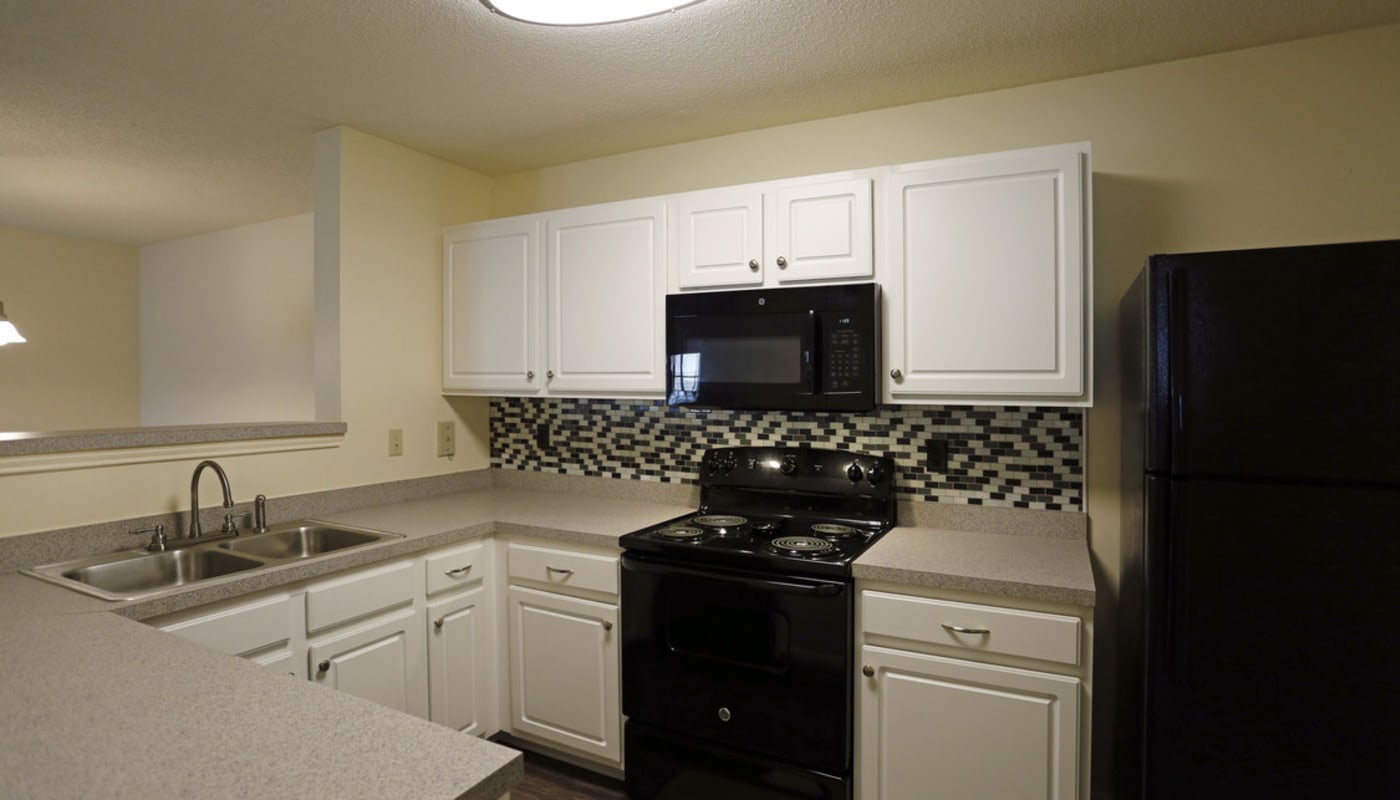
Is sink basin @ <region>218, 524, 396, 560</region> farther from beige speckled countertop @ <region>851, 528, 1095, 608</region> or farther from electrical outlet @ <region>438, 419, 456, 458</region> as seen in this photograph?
beige speckled countertop @ <region>851, 528, 1095, 608</region>

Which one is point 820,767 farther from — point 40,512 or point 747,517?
point 40,512

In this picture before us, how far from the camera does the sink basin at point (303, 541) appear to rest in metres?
2.31

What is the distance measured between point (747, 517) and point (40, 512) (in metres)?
1.99

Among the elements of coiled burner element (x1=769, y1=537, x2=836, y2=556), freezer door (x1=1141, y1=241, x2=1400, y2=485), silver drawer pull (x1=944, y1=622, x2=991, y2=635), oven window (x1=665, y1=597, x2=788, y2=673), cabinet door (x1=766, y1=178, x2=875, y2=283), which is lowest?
oven window (x1=665, y1=597, x2=788, y2=673)

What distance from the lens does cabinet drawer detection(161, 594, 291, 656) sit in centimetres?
177

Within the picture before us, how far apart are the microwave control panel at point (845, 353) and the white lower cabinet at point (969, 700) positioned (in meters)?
0.61

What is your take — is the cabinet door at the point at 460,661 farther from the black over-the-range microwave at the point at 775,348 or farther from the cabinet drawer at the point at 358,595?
the black over-the-range microwave at the point at 775,348

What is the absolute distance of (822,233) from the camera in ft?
7.41

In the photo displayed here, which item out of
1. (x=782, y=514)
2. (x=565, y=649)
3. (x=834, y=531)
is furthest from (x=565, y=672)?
(x=834, y=531)

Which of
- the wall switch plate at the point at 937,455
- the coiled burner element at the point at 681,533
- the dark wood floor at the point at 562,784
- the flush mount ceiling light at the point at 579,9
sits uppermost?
the flush mount ceiling light at the point at 579,9

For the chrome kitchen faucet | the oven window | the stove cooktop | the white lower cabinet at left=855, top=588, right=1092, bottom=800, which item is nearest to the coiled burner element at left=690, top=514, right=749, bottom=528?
the stove cooktop

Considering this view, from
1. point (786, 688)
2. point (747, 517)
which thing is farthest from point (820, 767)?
point (747, 517)

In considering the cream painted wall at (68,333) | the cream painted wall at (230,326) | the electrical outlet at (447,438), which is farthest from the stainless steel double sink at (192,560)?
the cream painted wall at (68,333)

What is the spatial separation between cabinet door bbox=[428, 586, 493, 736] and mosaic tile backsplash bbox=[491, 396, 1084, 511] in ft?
2.57
